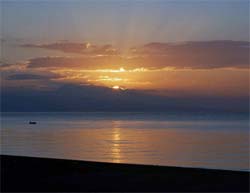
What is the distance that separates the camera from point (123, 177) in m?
13.0

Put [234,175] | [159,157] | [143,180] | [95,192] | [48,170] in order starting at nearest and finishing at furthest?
[95,192]
[143,180]
[234,175]
[48,170]
[159,157]

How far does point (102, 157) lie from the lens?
29125 mm

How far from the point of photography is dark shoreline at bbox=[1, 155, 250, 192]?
11188mm

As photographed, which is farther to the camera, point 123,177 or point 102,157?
point 102,157

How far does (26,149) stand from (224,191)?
26051mm

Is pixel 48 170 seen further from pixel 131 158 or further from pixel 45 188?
pixel 131 158

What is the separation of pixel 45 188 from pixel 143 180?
2662mm

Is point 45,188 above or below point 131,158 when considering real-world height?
above

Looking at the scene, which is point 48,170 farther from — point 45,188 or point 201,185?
point 201,185

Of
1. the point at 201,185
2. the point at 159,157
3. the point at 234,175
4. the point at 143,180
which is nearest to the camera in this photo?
the point at 201,185

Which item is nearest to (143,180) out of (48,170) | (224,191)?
(224,191)

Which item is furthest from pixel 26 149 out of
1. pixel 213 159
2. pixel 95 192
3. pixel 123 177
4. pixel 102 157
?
pixel 95 192

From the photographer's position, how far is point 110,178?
12906 millimetres

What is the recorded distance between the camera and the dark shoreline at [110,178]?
36.7 ft
